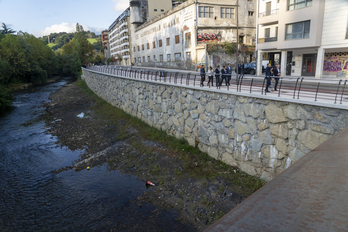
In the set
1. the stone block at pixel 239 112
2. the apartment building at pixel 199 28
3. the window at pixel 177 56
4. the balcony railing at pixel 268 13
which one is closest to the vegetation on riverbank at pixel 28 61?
the window at pixel 177 56

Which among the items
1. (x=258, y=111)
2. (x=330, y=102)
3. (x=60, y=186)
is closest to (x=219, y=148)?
(x=258, y=111)

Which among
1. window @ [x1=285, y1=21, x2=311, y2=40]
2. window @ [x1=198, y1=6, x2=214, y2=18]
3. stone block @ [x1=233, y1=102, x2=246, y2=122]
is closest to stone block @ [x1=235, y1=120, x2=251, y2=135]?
stone block @ [x1=233, y1=102, x2=246, y2=122]

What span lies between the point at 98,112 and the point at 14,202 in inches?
587

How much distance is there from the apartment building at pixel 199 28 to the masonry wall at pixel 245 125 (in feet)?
62.3

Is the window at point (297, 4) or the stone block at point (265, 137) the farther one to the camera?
the window at point (297, 4)

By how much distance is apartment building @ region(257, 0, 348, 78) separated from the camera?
19.3m

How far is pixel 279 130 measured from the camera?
8.22 metres

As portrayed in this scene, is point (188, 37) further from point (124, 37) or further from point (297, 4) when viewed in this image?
point (124, 37)

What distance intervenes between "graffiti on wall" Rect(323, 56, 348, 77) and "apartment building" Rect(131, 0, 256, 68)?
34.6ft

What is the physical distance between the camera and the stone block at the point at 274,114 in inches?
317

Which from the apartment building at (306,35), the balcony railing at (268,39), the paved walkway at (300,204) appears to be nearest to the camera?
the paved walkway at (300,204)

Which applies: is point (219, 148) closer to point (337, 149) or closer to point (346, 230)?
point (337, 149)

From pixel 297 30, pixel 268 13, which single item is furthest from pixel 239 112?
pixel 268 13

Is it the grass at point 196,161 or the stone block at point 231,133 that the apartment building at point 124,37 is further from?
the stone block at point 231,133
